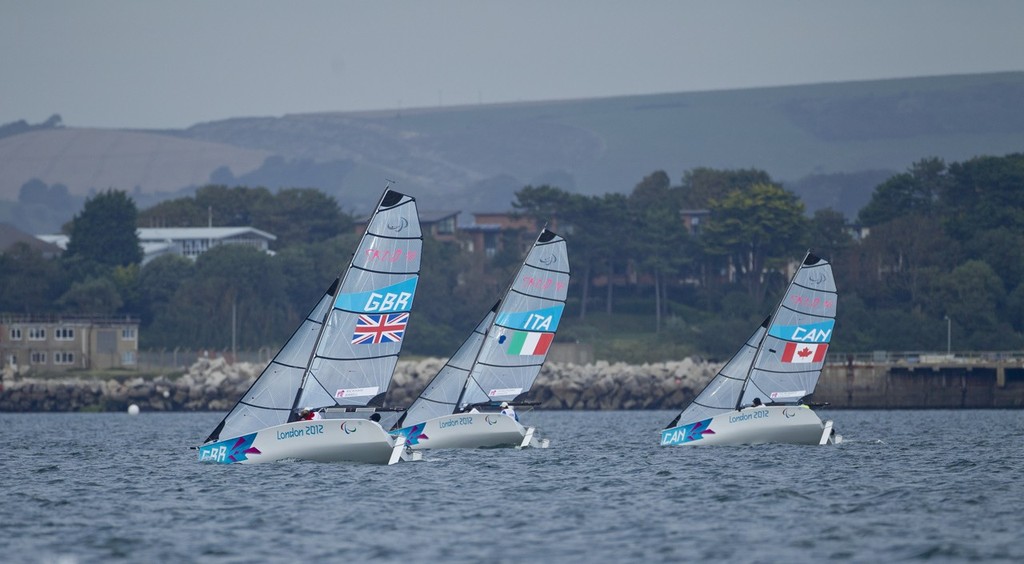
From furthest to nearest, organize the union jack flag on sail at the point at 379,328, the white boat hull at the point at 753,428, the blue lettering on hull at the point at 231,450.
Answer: the white boat hull at the point at 753,428, the union jack flag on sail at the point at 379,328, the blue lettering on hull at the point at 231,450

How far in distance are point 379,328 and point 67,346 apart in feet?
267

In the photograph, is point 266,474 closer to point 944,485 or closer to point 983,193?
point 944,485

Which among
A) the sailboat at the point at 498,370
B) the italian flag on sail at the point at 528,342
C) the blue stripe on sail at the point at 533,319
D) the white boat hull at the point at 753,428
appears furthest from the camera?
the blue stripe on sail at the point at 533,319

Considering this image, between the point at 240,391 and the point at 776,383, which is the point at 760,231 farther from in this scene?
the point at 776,383

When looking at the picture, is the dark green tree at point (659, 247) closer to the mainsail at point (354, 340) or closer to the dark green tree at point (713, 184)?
the dark green tree at point (713, 184)

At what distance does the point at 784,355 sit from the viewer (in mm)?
56938

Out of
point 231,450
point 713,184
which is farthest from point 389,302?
point 713,184

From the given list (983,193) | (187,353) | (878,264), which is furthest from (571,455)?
(983,193)

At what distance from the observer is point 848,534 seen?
3359cm

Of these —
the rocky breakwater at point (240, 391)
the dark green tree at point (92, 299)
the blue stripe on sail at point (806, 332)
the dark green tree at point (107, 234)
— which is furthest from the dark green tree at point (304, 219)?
the blue stripe on sail at point (806, 332)

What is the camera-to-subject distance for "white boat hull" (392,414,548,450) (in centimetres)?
5309

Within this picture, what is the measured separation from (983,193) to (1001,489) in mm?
117858

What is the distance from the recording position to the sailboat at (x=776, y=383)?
54938 mm

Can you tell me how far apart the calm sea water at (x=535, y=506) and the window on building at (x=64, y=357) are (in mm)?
63825
